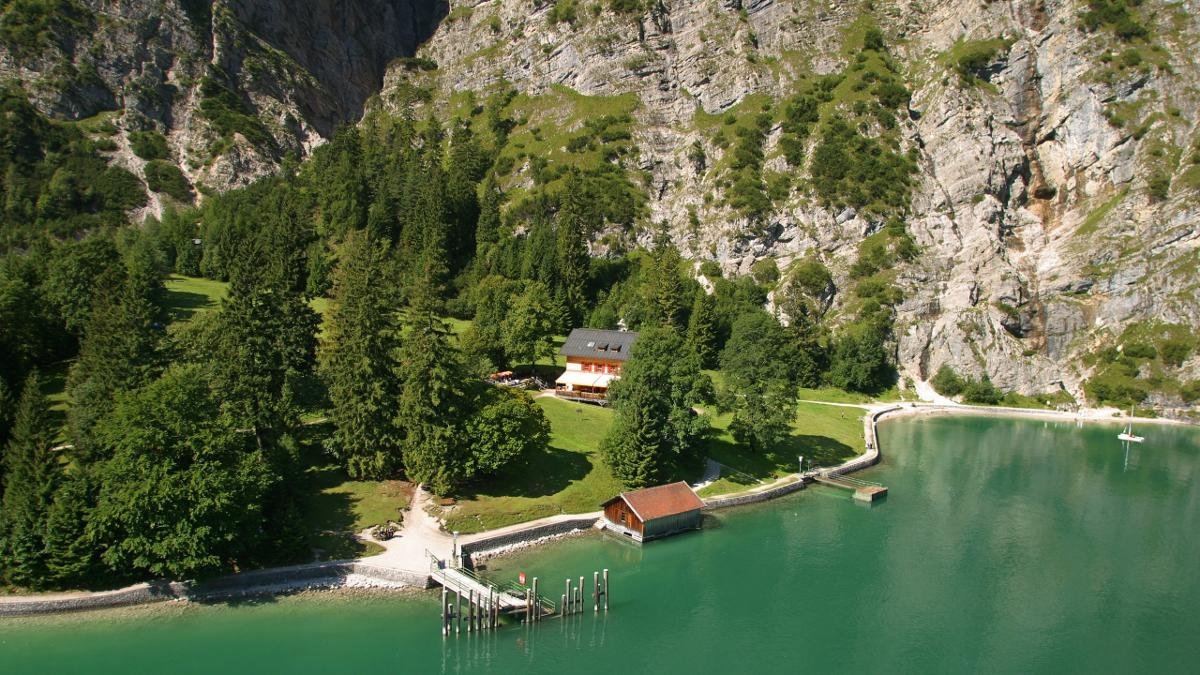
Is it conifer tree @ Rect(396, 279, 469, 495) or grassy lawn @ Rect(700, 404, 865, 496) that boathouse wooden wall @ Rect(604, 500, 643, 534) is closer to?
grassy lawn @ Rect(700, 404, 865, 496)

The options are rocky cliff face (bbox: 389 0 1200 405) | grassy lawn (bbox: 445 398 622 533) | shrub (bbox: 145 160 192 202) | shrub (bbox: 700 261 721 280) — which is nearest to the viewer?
grassy lawn (bbox: 445 398 622 533)

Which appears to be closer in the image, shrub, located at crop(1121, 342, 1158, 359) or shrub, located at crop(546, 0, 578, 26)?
shrub, located at crop(1121, 342, 1158, 359)

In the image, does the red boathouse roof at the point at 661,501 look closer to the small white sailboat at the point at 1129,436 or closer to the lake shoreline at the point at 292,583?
the lake shoreline at the point at 292,583

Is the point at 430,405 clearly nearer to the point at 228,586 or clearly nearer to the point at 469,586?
the point at 469,586

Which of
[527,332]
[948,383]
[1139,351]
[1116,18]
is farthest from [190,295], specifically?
[1116,18]

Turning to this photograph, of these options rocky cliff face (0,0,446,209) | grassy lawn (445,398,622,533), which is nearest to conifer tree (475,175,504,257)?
rocky cliff face (0,0,446,209)

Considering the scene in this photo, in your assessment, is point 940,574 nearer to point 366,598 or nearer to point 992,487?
point 992,487
